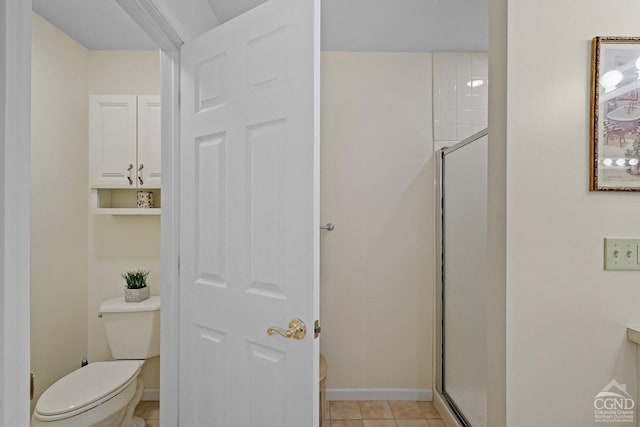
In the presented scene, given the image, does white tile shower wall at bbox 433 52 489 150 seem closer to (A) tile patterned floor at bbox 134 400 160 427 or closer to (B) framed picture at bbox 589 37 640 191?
(B) framed picture at bbox 589 37 640 191

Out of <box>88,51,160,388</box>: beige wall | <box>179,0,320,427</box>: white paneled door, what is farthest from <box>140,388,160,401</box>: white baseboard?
<box>179,0,320,427</box>: white paneled door

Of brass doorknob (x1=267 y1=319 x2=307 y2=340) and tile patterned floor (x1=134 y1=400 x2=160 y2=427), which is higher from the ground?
brass doorknob (x1=267 y1=319 x2=307 y2=340)

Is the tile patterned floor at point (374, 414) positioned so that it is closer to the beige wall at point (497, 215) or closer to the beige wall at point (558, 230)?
the beige wall at point (497, 215)

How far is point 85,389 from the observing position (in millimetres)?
1928

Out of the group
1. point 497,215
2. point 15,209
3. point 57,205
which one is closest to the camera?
point 15,209

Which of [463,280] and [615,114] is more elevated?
[615,114]

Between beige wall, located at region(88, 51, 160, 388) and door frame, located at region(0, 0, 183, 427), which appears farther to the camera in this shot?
beige wall, located at region(88, 51, 160, 388)

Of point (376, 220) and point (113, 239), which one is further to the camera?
point (376, 220)

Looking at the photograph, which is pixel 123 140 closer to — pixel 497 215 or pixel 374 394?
pixel 497 215

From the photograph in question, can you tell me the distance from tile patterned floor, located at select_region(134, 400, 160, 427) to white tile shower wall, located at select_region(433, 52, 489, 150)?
2.71 metres

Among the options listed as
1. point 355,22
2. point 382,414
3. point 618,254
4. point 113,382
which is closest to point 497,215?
point 618,254

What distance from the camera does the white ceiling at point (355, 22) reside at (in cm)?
210

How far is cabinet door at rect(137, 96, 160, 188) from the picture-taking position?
2455 millimetres

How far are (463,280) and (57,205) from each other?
99.8 inches
